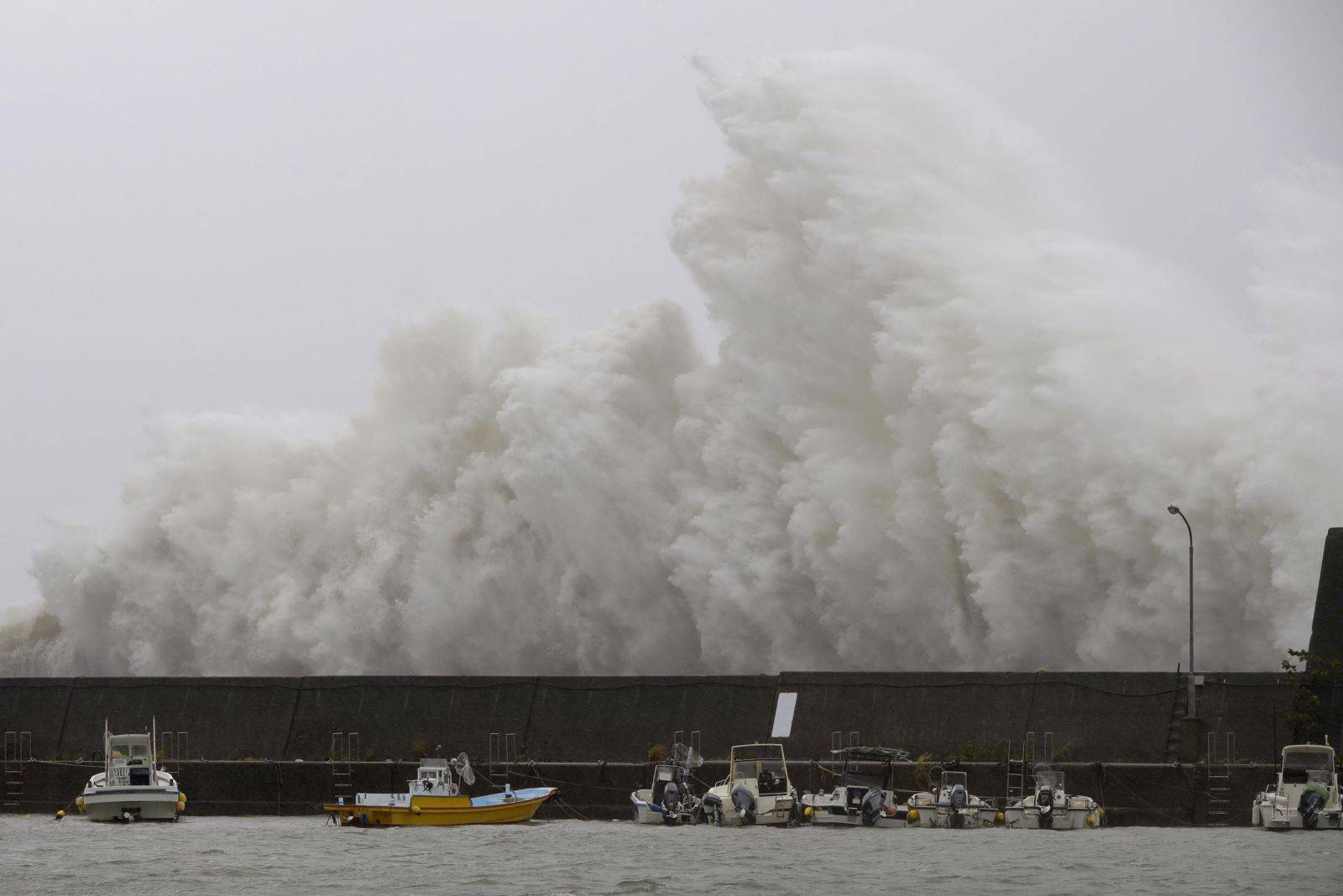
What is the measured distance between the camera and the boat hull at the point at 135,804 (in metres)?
42.8

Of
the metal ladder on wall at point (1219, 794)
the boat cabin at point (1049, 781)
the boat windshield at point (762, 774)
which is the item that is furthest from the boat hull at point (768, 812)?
the metal ladder on wall at point (1219, 794)

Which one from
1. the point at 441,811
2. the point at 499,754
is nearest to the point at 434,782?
the point at 441,811

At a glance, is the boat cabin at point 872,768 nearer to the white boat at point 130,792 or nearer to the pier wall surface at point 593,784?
the pier wall surface at point 593,784

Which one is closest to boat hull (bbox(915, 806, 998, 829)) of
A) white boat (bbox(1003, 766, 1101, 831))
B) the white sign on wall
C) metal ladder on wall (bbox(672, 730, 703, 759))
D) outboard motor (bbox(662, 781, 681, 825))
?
white boat (bbox(1003, 766, 1101, 831))

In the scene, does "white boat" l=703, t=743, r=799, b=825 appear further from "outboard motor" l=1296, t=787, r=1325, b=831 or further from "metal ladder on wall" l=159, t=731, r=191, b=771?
"metal ladder on wall" l=159, t=731, r=191, b=771

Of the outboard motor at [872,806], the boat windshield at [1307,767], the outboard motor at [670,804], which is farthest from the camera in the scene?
the outboard motor at [670,804]

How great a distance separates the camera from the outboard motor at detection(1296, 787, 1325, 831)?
36.1 m

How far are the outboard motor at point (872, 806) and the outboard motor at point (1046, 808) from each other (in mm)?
2882

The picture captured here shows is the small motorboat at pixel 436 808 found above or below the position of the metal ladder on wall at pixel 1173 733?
below

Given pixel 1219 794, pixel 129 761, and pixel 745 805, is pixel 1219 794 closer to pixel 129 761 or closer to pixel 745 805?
pixel 745 805

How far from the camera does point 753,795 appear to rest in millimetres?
39781

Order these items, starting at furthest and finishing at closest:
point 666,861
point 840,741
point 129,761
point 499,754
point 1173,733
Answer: point 499,754 < point 129,761 < point 840,741 < point 1173,733 < point 666,861

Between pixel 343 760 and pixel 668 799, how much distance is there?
9.32 m

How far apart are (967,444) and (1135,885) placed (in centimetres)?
2207
